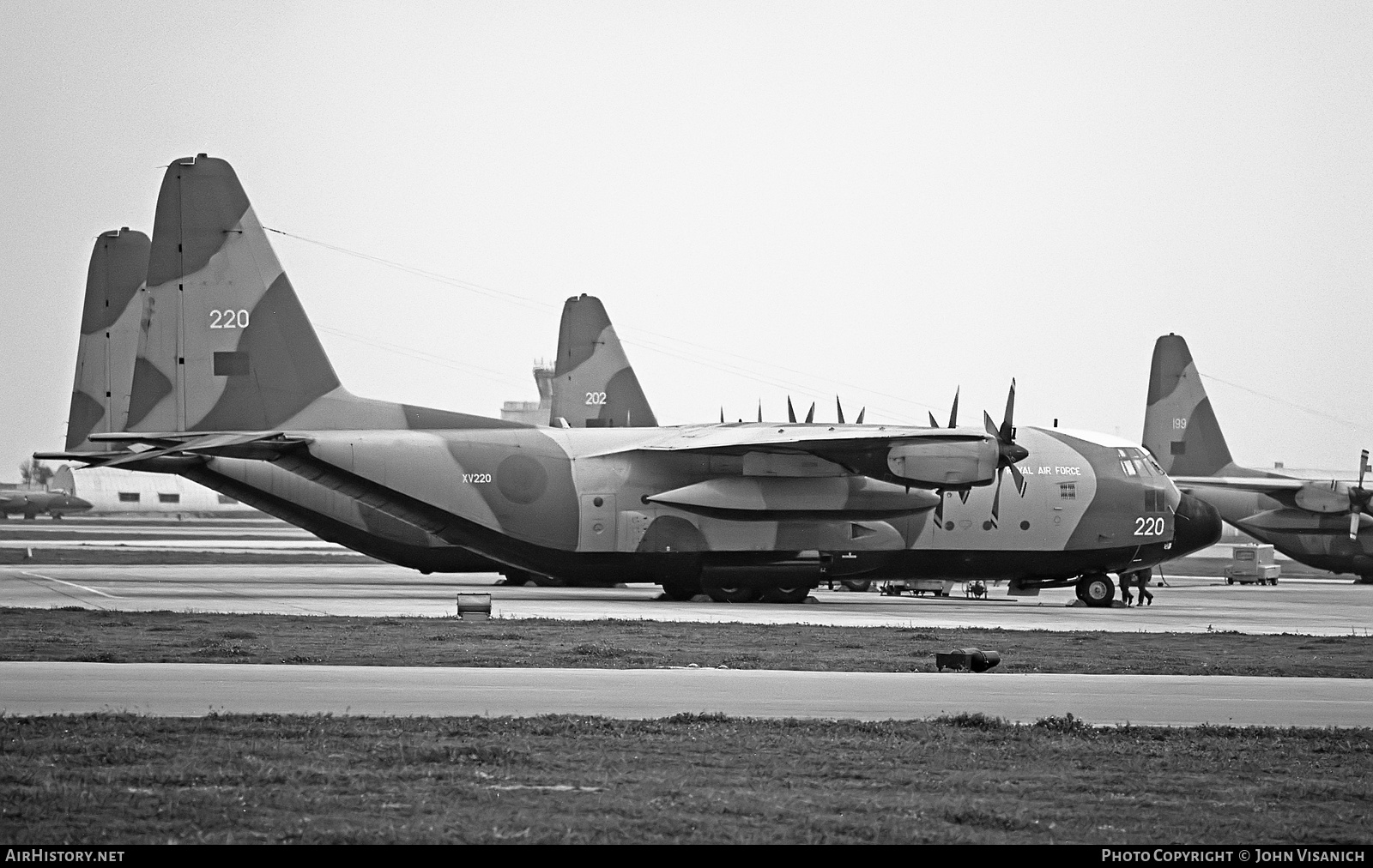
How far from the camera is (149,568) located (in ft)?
158

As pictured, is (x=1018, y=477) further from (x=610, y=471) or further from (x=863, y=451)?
(x=610, y=471)

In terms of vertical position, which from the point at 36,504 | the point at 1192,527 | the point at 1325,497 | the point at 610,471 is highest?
the point at 36,504

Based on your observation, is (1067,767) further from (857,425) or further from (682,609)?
(857,425)

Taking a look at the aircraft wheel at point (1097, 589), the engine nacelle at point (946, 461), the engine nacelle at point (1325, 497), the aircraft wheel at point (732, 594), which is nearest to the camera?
the engine nacelle at point (946, 461)

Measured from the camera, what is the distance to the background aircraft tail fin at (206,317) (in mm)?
32688

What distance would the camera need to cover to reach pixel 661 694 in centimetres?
1611

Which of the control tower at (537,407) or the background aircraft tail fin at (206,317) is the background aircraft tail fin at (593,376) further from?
the control tower at (537,407)

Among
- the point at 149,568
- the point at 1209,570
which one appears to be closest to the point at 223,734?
the point at 149,568

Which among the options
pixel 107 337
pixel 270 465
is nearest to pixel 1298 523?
pixel 270 465

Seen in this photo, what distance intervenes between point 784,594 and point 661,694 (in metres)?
20.9

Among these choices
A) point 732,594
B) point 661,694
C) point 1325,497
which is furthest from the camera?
point 1325,497

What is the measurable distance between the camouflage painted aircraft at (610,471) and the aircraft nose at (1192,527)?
0.11m

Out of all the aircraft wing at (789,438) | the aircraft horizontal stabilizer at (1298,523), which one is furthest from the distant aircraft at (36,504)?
the aircraft wing at (789,438)

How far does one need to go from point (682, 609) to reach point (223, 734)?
20.4 metres
